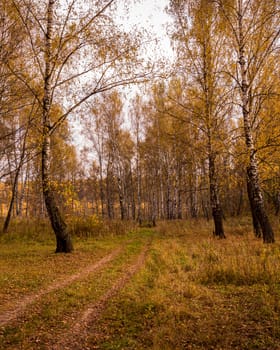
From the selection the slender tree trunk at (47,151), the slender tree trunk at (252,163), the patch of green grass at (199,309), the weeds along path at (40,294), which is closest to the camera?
the patch of green grass at (199,309)

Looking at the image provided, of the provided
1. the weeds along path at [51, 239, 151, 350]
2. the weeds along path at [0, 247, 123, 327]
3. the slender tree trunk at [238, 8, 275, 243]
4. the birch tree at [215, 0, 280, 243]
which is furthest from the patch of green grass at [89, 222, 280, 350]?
the birch tree at [215, 0, 280, 243]

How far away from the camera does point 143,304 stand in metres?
4.27

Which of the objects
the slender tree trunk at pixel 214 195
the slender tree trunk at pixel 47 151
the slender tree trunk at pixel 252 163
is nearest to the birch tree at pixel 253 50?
the slender tree trunk at pixel 252 163

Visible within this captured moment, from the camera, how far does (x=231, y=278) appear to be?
17.6ft

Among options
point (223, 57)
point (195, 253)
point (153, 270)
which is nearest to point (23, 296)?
point (153, 270)

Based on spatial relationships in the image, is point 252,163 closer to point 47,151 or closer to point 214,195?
point 214,195

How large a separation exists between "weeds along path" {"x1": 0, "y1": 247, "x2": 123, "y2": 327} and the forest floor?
15 mm

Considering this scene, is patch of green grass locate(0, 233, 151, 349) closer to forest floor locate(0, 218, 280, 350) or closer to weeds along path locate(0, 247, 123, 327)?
forest floor locate(0, 218, 280, 350)

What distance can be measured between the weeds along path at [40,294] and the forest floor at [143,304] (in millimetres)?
15

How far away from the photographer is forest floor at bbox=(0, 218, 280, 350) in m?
3.23

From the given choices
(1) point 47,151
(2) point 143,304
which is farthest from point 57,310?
(1) point 47,151

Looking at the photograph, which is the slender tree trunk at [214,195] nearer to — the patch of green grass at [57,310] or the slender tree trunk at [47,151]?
the patch of green grass at [57,310]

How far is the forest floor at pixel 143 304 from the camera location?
3230 mm

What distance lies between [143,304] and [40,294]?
215 cm
